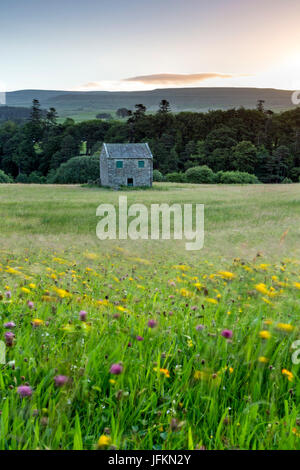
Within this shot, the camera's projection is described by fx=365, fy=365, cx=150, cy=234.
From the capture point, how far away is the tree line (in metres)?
70.6

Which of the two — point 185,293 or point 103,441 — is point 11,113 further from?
point 103,441

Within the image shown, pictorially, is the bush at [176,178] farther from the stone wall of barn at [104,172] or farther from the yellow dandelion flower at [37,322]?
the yellow dandelion flower at [37,322]

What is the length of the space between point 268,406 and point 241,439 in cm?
51

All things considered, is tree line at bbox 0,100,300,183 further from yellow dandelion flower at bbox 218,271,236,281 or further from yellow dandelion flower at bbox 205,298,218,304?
yellow dandelion flower at bbox 205,298,218,304

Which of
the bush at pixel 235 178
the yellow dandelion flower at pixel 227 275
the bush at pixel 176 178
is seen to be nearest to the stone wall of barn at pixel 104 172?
the bush at pixel 176 178

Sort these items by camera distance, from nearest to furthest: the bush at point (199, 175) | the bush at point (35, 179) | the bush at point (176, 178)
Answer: the bush at point (199, 175) → the bush at point (176, 178) → the bush at point (35, 179)

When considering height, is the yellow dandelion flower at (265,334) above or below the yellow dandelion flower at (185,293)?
above

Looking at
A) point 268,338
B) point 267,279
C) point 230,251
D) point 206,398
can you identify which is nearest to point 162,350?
point 206,398

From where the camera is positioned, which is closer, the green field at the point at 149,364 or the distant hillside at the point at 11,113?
the green field at the point at 149,364

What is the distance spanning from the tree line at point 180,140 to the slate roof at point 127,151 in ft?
74.2

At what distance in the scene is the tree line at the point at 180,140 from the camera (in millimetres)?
70562

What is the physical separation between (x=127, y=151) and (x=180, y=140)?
110 ft

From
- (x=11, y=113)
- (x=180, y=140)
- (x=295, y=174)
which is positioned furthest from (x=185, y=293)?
(x=11, y=113)

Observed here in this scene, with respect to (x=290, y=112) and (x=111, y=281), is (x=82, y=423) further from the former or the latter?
(x=290, y=112)
